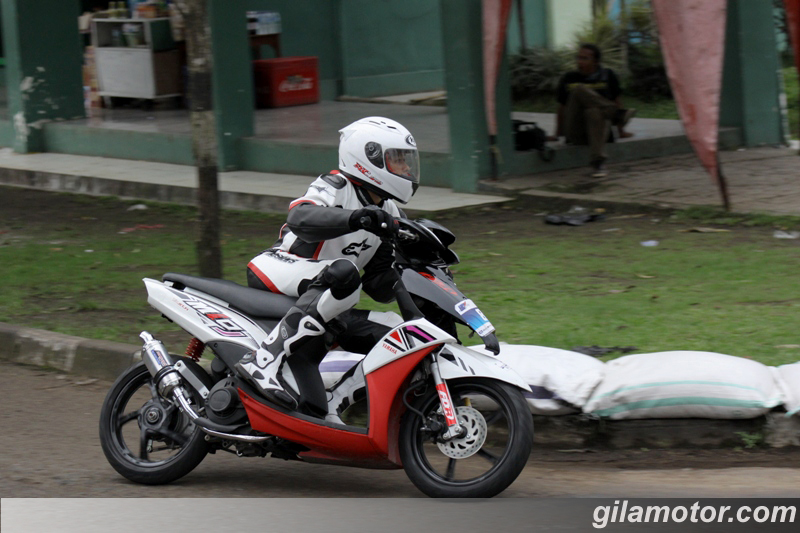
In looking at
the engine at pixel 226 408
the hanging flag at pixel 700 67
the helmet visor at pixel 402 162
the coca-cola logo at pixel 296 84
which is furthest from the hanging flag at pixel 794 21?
the coca-cola logo at pixel 296 84

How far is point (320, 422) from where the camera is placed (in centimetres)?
435

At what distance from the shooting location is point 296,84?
1702cm

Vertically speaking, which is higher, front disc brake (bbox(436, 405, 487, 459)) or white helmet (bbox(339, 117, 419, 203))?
white helmet (bbox(339, 117, 419, 203))

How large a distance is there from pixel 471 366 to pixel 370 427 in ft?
1.58

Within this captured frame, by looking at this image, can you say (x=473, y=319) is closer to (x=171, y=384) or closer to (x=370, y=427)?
(x=370, y=427)

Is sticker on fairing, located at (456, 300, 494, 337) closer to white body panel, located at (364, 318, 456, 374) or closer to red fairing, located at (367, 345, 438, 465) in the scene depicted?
white body panel, located at (364, 318, 456, 374)

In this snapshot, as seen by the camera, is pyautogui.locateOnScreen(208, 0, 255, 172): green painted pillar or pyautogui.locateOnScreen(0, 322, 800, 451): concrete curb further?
pyautogui.locateOnScreen(208, 0, 255, 172): green painted pillar

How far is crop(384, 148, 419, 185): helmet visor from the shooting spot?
434cm

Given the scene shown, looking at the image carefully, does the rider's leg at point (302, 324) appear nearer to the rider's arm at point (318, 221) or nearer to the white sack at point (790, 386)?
the rider's arm at point (318, 221)

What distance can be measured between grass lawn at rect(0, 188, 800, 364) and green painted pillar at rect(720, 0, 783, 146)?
12.1ft

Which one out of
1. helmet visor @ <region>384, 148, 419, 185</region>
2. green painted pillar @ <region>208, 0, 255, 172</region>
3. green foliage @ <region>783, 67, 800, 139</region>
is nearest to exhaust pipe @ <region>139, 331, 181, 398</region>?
helmet visor @ <region>384, 148, 419, 185</region>

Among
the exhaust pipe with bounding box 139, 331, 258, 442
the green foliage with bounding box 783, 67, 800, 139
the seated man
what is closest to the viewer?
the exhaust pipe with bounding box 139, 331, 258, 442

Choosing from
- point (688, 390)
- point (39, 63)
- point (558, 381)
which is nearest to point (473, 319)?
point (558, 381)

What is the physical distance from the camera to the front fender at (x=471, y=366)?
415 cm
